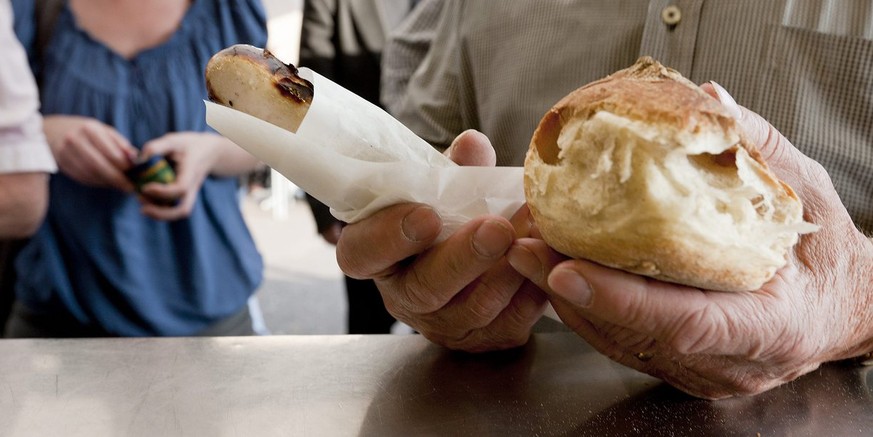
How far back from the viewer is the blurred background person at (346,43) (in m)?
2.30

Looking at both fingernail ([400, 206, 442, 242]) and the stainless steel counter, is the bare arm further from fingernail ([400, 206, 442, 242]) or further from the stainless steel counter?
fingernail ([400, 206, 442, 242])

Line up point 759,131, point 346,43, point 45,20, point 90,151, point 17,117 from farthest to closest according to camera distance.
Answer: point 346,43
point 45,20
point 90,151
point 17,117
point 759,131

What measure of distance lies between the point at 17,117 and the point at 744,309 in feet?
4.03

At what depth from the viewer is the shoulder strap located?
1537mm

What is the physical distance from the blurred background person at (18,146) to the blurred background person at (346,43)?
999mm

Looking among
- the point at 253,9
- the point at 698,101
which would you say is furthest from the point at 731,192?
the point at 253,9

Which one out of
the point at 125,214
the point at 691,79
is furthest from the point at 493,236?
the point at 125,214

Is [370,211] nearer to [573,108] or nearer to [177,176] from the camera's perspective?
[573,108]

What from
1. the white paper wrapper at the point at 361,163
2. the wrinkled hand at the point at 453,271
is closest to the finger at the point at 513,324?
the wrinkled hand at the point at 453,271

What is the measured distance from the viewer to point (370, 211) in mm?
750

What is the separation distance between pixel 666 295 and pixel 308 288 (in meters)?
4.22

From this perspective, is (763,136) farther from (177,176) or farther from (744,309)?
(177,176)

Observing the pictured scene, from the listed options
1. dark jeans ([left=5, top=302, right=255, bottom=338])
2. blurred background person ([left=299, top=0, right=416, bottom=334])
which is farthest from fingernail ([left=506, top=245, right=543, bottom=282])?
blurred background person ([left=299, top=0, right=416, bottom=334])

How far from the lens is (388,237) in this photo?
2.42 feet
